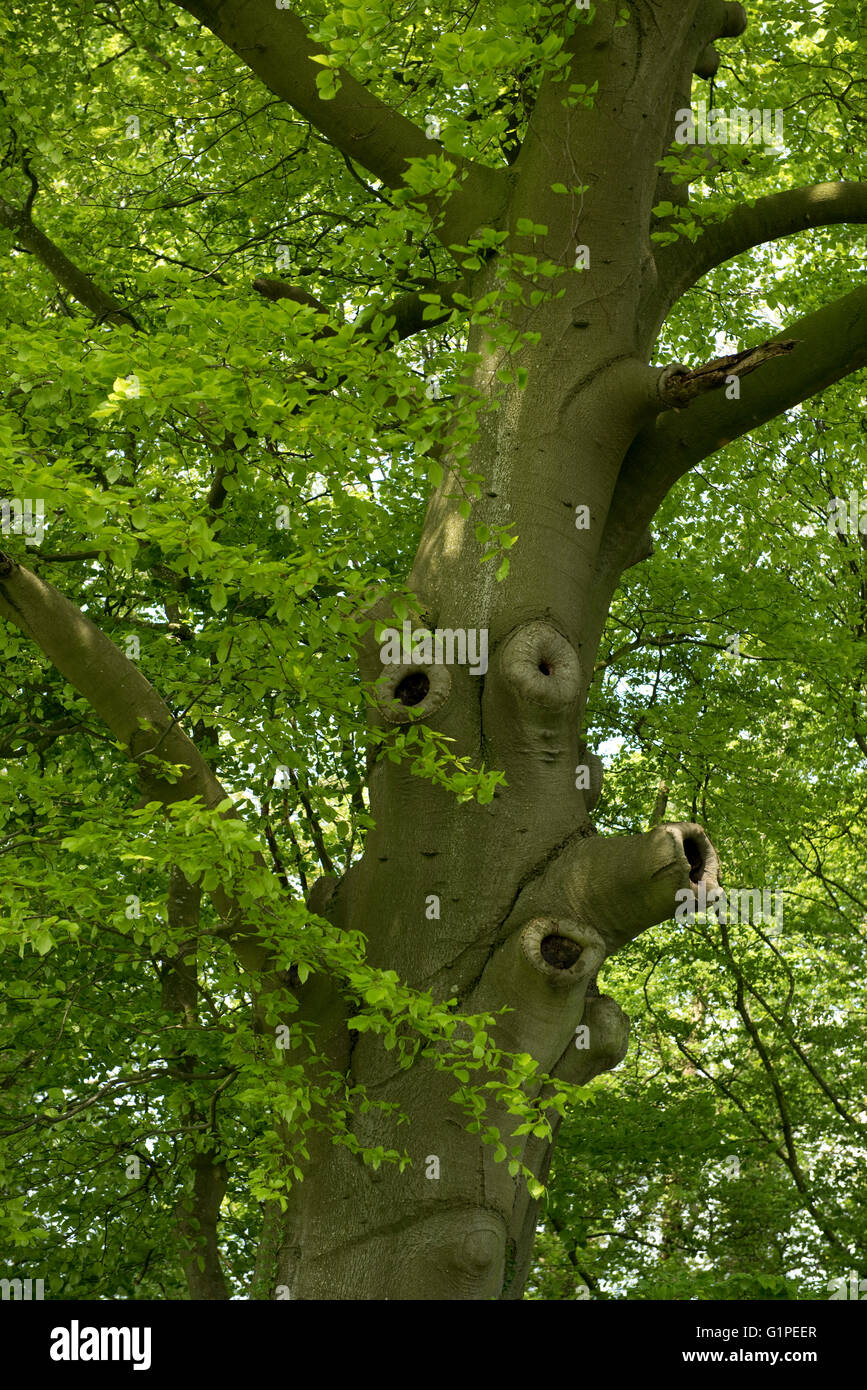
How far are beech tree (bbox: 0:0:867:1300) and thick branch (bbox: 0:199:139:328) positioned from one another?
8.2 inches

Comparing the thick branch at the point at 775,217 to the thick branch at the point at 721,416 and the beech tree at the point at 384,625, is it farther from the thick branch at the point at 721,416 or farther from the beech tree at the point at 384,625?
the thick branch at the point at 721,416

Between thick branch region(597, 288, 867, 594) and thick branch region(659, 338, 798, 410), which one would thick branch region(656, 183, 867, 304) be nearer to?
thick branch region(597, 288, 867, 594)

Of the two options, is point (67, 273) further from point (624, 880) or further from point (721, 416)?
point (624, 880)

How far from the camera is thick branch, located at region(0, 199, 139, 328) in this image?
819cm

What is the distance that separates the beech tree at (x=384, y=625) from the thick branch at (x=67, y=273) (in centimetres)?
21

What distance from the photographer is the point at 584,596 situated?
5676mm

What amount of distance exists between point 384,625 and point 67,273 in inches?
207

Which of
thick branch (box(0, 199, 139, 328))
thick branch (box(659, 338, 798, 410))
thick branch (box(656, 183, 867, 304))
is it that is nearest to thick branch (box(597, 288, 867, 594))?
thick branch (box(659, 338, 798, 410))

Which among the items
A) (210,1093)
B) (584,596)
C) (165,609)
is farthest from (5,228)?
(210,1093)

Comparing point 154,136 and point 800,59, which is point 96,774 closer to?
point 154,136

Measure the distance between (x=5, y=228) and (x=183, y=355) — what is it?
4087mm

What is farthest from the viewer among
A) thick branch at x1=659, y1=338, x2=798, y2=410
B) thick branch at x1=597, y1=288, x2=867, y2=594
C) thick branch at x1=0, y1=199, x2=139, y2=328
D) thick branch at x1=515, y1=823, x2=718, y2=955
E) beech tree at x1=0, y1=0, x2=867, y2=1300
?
thick branch at x1=0, y1=199, x2=139, y2=328

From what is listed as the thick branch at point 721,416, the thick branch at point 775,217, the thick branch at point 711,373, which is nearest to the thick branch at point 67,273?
the thick branch at point 775,217

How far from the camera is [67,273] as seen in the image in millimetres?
8586
